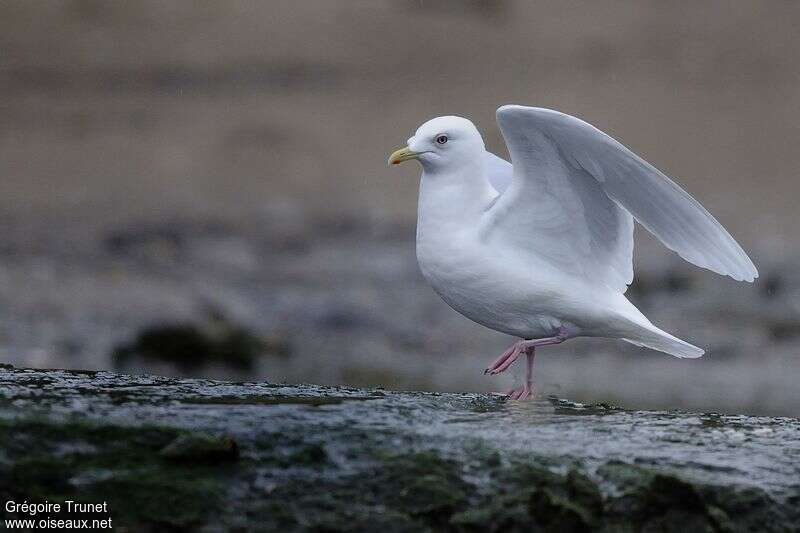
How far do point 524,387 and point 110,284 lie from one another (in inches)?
A: 318

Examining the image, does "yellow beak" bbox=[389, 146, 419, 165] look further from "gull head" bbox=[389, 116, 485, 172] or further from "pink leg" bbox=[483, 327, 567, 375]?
"pink leg" bbox=[483, 327, 567, 375]

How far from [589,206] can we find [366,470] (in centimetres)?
247

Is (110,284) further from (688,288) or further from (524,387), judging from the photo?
(524,387)

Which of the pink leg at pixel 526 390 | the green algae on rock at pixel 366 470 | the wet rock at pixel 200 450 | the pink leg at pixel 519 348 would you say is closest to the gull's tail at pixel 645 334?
A: the pink leg at pixel 519 348

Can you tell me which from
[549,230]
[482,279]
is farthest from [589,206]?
[482,279]

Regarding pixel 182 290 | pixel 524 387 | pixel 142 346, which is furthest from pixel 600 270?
pixel 182 290

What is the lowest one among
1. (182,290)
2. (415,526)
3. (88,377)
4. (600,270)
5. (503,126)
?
(415,526)

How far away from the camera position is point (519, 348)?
25.1 ft

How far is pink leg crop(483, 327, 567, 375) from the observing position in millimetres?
7645

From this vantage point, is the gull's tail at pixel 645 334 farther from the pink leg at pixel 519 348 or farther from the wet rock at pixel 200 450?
the wet rock at pixel 200 450

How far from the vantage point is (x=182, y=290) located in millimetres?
14516

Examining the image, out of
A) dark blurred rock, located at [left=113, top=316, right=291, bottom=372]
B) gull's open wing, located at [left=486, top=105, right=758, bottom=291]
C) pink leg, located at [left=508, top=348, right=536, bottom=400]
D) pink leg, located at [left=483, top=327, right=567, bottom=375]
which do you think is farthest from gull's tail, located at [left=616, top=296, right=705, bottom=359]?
dark blurred rock, located at [left=113, top=316, right=291, bottom=372]

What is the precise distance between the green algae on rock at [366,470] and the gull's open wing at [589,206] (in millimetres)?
1396

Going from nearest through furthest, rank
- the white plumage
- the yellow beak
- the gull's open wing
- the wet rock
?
the wet rock < the gull's open wing < the white plumage < the yellow beak
